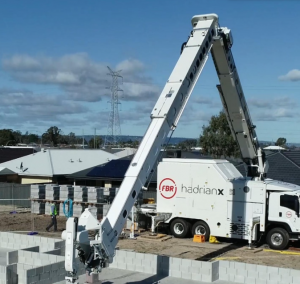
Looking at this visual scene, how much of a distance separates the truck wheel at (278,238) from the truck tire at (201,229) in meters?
2.70

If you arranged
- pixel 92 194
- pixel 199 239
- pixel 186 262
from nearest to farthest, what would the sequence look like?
1. pixel 186 262
2. pixel 199 239
3. pixel 92 194

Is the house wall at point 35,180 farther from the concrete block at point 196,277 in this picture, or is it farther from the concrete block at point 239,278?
the concrete block at point 239,278

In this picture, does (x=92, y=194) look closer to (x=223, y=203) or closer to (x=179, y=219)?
(x=179, y=219)

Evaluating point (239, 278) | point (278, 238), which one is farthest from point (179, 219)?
point (239, 278)

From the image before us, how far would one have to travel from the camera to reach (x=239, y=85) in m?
19.6

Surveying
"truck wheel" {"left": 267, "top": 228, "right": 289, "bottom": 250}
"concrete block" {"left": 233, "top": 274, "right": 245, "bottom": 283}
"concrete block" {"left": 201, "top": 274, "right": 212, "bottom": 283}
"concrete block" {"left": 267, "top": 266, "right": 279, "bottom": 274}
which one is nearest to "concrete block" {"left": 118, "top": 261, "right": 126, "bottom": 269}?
"concrete block" {"left": 201, "top": 274, "right": 212, "bottom": 283}

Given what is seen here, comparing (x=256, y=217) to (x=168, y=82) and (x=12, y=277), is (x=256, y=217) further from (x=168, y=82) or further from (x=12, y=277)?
(x=12, y=277)

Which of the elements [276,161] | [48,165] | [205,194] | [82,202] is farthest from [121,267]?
[48,165]

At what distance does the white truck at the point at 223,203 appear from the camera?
20797 mm

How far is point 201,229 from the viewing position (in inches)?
886

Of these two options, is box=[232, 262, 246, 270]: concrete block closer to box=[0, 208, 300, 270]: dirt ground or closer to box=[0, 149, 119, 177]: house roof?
box=[0, 208, 300, 270]: dirt ground

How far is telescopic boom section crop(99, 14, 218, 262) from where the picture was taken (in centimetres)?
1223

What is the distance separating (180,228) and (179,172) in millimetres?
2538

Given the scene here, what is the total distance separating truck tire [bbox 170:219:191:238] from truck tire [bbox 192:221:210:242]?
0.33 metres
